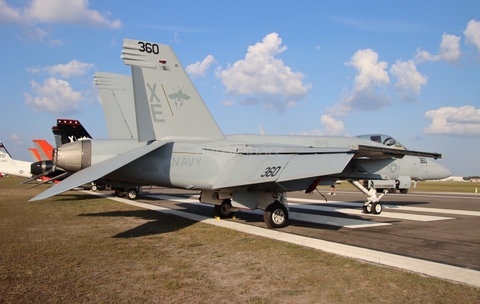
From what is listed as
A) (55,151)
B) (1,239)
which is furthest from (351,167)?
(1,239)

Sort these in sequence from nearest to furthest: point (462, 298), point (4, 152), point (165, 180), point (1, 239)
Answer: point (462, 298) → point (1, 239) → point (165, 180) → point (4, 152)

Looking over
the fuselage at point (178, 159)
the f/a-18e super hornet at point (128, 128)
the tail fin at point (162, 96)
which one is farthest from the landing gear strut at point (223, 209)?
the f/a-18e super hornet at point (128, 128)

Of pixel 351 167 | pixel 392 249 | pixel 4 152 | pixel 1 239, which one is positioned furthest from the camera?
pixel 4 152

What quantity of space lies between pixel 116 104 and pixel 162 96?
459cm

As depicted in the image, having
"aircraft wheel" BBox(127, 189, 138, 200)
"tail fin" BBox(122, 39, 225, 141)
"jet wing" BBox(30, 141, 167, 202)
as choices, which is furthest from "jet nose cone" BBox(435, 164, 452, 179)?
"aircraft wheel" BBox(127, 189, 138, 200)

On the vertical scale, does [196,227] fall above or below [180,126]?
below

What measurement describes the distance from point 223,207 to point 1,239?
597 centimetres

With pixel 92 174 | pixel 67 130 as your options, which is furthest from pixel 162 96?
pixel 67 130

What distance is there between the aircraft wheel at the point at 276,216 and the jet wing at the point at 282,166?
1.37m

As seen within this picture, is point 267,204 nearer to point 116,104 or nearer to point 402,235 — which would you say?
point 402,235

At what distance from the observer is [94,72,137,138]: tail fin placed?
1330 centimetres

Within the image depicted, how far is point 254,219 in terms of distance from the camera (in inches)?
449

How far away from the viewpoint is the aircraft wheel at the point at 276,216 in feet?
31.2

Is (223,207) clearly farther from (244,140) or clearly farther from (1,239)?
(1,239)
